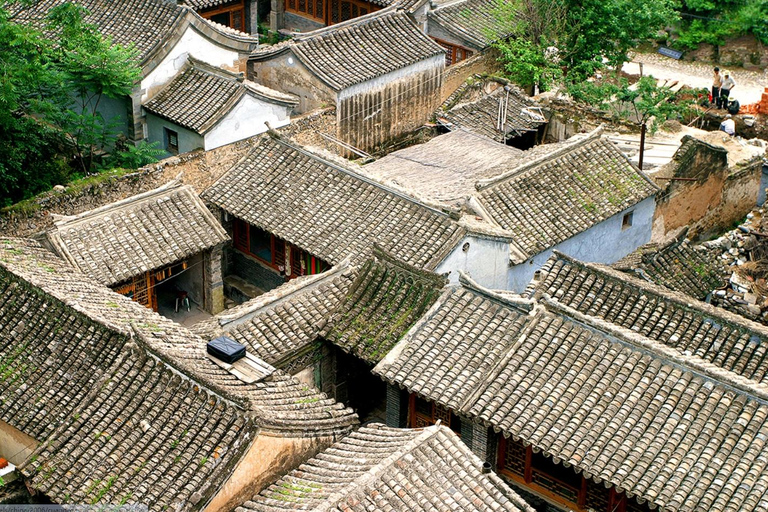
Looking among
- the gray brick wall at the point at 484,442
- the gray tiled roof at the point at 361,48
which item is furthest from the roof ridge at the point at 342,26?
the gray brick wall at the point at 484,442

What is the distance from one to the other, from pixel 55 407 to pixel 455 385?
7451mm

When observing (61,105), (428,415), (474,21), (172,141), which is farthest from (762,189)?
(61,105)

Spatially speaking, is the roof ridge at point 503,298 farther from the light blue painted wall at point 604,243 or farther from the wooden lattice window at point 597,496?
the light blue painted wall at point 604,243

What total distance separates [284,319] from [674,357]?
8.36 m

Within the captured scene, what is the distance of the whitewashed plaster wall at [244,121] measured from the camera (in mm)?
30356

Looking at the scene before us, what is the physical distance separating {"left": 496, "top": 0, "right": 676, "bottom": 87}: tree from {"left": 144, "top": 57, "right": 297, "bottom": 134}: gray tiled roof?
10148mm

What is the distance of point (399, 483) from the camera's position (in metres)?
17.4

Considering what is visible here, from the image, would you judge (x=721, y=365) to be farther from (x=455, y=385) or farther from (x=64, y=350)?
(x=64, y=350)

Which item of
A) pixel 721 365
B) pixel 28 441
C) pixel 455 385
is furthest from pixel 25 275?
pixel 721 365

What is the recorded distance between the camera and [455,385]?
67.6ft

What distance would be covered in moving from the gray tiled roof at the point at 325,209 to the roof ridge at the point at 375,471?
7190mm

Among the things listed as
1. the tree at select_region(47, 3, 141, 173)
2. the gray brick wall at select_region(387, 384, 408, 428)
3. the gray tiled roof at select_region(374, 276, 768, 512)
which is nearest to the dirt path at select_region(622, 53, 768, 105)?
the tree at select_region(47, 3, 141, 173)

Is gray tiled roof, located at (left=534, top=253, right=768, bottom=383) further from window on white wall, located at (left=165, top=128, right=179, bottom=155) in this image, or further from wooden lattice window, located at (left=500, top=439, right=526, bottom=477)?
window on white wall, located at (left=165, top=128, right=179, bottom=155)

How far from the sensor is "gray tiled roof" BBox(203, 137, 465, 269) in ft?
85.0
